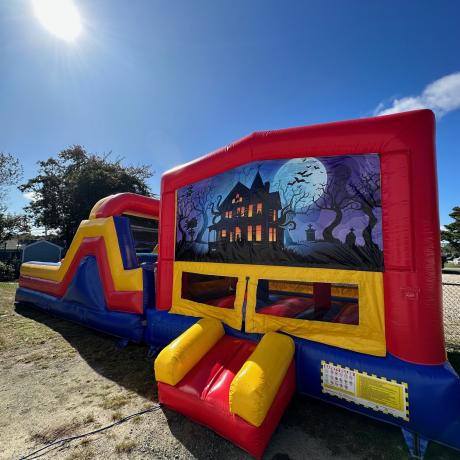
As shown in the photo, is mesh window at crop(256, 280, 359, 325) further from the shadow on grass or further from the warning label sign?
the shadow on grass

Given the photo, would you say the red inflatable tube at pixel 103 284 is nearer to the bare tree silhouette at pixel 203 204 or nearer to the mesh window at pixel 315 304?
the bare tree silhouette at pixel 203 204

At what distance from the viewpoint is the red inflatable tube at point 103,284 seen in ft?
14.2

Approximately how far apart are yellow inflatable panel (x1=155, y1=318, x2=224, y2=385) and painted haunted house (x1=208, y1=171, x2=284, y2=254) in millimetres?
1057

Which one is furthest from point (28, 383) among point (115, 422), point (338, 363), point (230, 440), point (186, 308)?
point (338, 363)

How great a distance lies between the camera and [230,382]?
2.41 metres

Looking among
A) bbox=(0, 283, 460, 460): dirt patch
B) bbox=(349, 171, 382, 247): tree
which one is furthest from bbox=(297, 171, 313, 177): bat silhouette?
bbox=(0, 283, 460, 460): dirt patch

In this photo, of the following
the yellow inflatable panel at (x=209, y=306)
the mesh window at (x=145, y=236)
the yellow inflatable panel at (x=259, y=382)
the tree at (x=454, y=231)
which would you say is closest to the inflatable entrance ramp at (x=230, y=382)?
the yellow inflatable panel at (x=259, y=382)

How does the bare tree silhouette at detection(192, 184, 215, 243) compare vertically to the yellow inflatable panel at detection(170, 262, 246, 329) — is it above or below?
above

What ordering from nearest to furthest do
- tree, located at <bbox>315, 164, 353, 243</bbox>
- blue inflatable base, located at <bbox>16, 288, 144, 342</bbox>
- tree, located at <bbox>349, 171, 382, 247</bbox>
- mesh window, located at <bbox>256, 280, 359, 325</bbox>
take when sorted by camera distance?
tree, located at <bbox>349, 171, 382, 247</bbox> → tree, located at <bbox>315, 164, 353, 243</bbox> → mesh window, located at <bbox>256, 280, 359, 325</bbox> → blue inflatable base, located at <bbox>16, 288, 144, 342</bbox>

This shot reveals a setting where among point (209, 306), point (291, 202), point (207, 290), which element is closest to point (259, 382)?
point (209, 306)

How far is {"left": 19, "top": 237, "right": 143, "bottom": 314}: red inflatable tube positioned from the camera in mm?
4332

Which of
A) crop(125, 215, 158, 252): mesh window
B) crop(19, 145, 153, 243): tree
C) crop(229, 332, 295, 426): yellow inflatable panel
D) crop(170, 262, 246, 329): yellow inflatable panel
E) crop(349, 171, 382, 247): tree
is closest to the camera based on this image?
crop(229, 332, 295, 426): yellow inflatable panel

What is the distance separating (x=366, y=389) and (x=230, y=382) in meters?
1.18

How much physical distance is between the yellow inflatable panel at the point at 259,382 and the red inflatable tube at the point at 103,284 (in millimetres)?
2539
